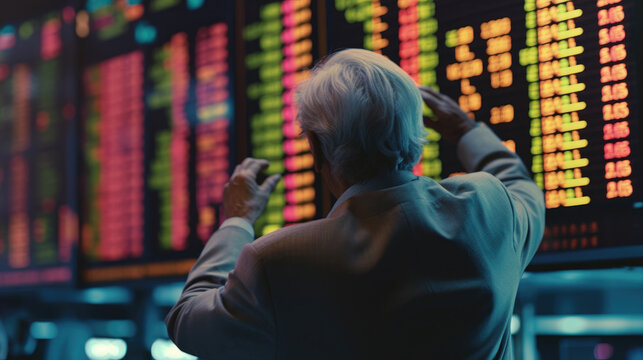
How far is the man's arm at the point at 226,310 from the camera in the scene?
3.20ft

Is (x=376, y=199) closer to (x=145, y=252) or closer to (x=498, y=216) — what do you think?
(x=498, y=216)

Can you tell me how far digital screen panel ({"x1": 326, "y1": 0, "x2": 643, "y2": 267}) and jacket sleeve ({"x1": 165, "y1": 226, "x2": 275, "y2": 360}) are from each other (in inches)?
27.4

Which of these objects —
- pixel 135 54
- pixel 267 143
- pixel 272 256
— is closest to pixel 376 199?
pixel 272 256

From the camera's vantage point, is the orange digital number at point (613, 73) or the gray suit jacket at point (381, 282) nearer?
the gray suit jacket at point (381, 282)

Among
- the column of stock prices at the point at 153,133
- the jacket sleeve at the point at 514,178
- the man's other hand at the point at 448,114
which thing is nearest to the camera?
the jacket sleeve at the point at 514,178

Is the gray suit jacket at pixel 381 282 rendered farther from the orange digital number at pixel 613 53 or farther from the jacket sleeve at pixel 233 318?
the orange digital number at pixel 613 53

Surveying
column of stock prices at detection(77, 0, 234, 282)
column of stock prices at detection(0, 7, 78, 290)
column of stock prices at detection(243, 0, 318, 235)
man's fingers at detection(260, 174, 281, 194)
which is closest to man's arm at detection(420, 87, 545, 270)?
man's fingers at detection(260, 174, 281, 194)

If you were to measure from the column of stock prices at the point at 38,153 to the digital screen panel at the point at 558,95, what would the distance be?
1.34 metres

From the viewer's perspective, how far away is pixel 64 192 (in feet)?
7.95

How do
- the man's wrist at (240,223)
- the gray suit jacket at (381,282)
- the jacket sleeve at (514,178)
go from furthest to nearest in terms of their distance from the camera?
the man's wrist at (240,223), the jacket sleeve at (514,178), the gray suit jacket at (381,282)

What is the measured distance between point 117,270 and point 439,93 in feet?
4.01

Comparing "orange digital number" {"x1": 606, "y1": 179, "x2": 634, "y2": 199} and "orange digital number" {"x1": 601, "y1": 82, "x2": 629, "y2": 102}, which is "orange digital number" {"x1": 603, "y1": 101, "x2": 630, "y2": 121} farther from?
"orange digital number" {"x1": 606, "y1": 179, "x2": 634, "y2": 199}

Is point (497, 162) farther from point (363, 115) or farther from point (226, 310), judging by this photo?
point (226, 310)

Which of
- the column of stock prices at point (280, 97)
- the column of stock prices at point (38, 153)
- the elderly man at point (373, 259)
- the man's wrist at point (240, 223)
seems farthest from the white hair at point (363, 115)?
the column of stock prices at point (38, 153)
